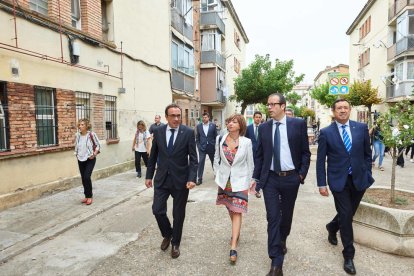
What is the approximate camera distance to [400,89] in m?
25.5

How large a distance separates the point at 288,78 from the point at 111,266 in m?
27.5

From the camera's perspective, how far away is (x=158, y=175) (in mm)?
4145

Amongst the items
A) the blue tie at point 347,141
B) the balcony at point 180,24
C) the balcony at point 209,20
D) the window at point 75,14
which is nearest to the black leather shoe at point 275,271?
the blue tie at point 347,141

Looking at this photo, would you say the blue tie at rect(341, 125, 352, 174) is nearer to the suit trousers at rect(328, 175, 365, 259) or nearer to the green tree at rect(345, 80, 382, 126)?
the suit trousers at rect(328, 175, 365, 259)

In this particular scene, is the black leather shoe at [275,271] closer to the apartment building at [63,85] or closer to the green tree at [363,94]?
the apartment building at [63,85]

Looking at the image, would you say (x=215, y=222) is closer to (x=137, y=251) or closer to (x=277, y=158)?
(x=137, y=251)

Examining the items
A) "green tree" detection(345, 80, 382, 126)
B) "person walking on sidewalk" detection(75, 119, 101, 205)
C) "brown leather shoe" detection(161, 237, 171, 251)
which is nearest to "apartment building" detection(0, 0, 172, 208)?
"person walking on sidewalk" detection(75, 119, 101, 205)

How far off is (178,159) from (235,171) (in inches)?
29.0

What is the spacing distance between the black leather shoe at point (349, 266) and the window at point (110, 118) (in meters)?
8.49

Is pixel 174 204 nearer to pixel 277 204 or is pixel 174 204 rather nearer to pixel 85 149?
pixel 277 204

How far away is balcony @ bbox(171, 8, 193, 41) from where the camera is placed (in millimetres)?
16219

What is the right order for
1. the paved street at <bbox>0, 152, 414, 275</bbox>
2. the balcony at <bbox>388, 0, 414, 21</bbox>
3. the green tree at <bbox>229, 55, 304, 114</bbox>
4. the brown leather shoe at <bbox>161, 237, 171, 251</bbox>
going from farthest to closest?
the green tree at <bbox>229, 55, 304, 114</bbox> → the balcony at <bbox>388, 0, 414, 21</bbox> → the brown leather shoe at <bbox>161, 237, 171, 251</bbox> → the paved street at <bbox>0, 152, 414, 275</bbox>

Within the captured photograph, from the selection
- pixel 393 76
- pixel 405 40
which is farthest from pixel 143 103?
pixel 393 76

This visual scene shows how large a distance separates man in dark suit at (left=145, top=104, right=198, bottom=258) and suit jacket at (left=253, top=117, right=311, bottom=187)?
0.90 m
